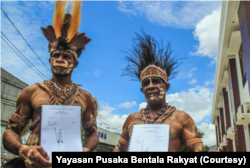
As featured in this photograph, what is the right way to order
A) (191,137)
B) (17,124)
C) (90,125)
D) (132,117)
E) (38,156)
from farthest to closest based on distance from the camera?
(132,117) < (90,125) < (191,137) < (17,124) < (38,156)

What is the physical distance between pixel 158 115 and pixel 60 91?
1.19 m

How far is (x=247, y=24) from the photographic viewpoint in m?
7.86

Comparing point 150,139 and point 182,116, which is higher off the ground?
point 182,116

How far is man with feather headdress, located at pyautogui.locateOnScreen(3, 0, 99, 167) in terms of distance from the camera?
2.59m

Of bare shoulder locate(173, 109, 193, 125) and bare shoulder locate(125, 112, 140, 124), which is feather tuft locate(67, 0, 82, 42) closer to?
bare shoulder locate(125, 112, 140, 124)

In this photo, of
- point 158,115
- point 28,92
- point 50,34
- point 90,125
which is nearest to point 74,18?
point 50,34

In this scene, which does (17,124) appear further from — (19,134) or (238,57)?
(238,57)

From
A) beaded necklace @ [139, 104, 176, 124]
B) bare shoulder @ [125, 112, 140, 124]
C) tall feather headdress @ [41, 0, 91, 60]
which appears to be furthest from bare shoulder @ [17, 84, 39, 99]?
beaded necklace @ [139, 104, 176, 124]

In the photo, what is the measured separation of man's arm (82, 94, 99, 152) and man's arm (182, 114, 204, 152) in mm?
1016

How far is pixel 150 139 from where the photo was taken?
2.41 metres

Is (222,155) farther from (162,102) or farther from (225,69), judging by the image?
(225,69)

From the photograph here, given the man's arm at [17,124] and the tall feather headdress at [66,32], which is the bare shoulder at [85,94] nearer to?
the tall feather headdress at [66,32]

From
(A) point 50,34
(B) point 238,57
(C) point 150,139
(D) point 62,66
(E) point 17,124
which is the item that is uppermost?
(B) point 238,57

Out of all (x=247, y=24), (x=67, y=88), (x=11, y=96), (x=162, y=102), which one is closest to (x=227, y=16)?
(x=247, y=24)
